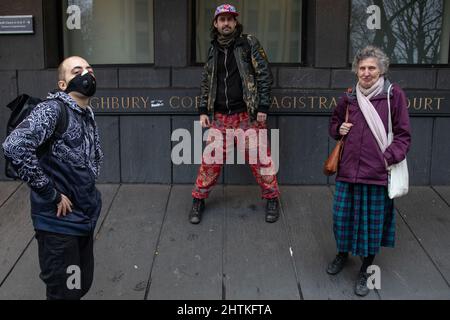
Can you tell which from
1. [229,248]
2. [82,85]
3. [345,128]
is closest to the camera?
[82,85]

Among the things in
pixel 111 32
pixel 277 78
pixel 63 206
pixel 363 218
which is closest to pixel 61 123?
pixel 63 206

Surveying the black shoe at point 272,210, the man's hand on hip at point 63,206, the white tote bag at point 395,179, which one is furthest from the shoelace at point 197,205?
the man's hand on hip at point 63,206

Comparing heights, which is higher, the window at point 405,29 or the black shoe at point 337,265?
the window at point 405,29

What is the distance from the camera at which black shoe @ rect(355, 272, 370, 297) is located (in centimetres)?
406

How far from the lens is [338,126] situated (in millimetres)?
4129

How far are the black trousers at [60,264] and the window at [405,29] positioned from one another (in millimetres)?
4039

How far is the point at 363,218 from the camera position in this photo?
13.2ft

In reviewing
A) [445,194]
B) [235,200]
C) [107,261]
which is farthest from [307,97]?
[107,261]

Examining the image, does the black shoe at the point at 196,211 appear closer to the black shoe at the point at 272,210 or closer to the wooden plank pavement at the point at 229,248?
the wooden plank pavement at the point at 229,248

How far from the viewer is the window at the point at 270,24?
247 inches

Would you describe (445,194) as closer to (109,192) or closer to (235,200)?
(235,200)

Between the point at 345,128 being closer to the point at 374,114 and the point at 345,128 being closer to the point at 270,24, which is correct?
the point at 374,114

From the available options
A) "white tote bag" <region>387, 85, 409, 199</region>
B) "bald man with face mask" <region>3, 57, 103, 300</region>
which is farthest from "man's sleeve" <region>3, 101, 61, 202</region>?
"white tote bag" <region>387, 85, 409, 199</region>

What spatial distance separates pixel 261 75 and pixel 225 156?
32.0 inches
